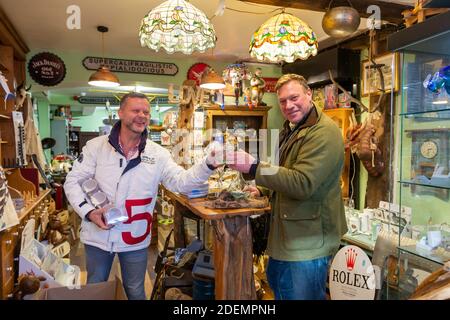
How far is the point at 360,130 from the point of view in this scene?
132 inches

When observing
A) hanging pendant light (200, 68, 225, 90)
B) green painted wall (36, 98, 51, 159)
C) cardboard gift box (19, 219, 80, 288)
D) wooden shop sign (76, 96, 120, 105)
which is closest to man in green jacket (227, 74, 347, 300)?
cardboard gift box (19, 219, 80, 288)

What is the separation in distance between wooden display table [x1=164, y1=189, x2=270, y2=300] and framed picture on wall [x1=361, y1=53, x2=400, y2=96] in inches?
85.5

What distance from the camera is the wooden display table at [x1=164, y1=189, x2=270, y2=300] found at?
1.94 metres

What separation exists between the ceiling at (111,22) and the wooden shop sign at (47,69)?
144 mm

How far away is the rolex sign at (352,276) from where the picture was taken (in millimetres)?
1832

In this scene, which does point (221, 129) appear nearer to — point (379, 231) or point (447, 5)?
point (379, 231)

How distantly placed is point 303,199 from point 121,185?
39.7 inches

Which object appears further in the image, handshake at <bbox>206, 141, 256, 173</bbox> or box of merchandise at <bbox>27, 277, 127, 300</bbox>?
handshake at <bbox>206, 141, 256, 173</bbox>

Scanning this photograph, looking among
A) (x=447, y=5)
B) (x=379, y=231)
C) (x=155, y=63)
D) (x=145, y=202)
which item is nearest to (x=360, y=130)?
(x=379, y=231)

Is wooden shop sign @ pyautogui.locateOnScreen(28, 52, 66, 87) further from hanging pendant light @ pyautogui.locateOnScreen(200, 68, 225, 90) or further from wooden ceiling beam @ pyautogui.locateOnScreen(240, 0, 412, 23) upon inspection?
wooden ceiling beam @ pyautogui.locateOnScreen(240, 0, 412, 23)

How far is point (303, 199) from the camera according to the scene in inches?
66.9

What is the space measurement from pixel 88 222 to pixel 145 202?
0.34m

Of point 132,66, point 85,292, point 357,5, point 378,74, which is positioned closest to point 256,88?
A: point 378,74

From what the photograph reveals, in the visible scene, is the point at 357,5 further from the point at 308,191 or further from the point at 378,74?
the point at 308,191
